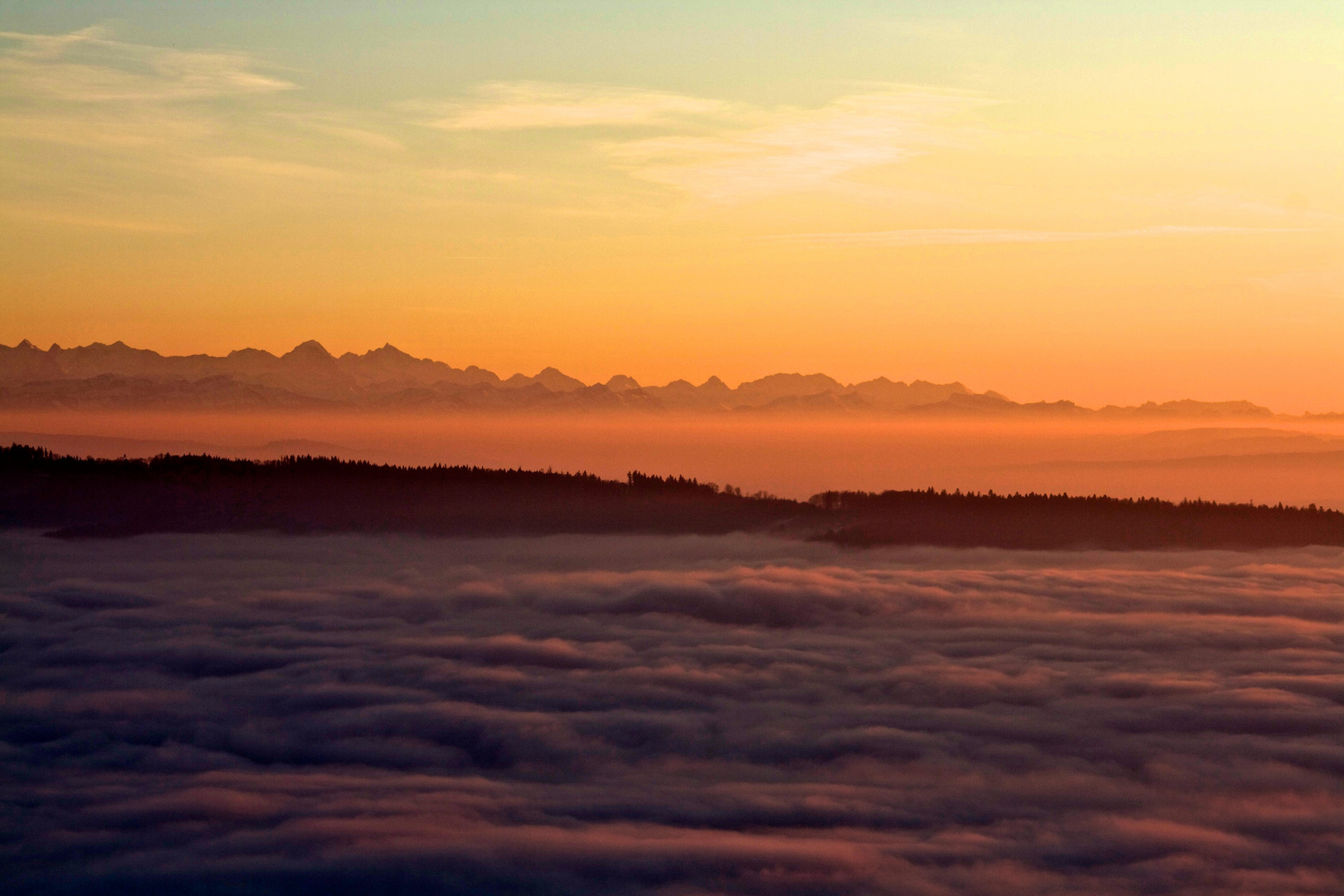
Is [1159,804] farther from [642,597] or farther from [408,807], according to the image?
[642,597]

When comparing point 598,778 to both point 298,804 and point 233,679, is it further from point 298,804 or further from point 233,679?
point 233,679

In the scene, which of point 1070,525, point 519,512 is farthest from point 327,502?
point 1070,525

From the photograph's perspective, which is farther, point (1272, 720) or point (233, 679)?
point (233, 679)

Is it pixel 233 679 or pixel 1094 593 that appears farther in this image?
pixel 1094 593

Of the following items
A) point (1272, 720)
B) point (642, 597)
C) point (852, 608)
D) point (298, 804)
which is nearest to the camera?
point (298, 804)

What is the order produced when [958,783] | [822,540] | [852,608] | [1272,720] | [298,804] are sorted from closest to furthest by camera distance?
[298,804]
[958,783]
[1272,720]
[852,608]
[822,540]

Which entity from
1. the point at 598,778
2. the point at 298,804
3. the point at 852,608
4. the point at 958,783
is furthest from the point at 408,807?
the point at 852,608

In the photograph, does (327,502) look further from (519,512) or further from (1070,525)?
(1070,525)

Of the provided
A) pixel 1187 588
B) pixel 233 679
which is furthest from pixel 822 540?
pixel 233 679

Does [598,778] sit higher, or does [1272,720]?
[1272,720]
